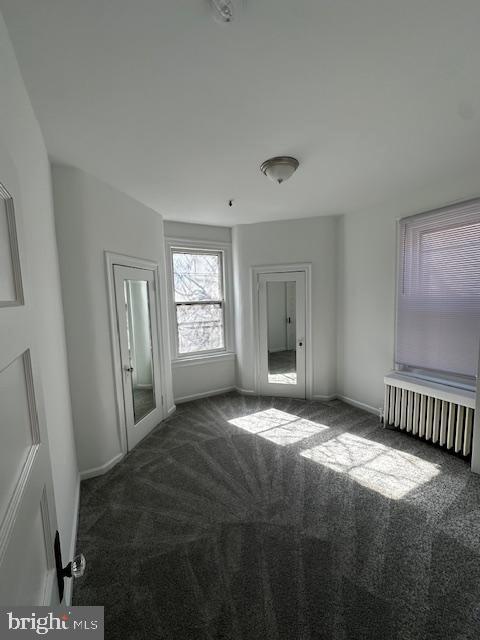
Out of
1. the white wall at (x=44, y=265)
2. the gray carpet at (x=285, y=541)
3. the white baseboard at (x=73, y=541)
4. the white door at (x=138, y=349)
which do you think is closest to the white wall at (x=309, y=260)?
the gray carpet at (x=285, y=541)

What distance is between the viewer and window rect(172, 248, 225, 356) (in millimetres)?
4379

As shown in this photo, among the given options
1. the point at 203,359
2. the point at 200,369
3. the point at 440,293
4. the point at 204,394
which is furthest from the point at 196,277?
the point at 440,293

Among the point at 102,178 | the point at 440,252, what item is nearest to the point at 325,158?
the point at 440,252

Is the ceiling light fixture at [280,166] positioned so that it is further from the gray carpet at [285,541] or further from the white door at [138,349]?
the gray carpet at [285,541]

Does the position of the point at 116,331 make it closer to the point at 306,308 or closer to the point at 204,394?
the point at 204,394

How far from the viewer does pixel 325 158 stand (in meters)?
2.32

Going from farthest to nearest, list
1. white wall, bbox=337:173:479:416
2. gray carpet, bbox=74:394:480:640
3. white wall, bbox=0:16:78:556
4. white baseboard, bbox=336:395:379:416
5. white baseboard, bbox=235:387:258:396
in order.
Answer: white baseboard, bbox=235:387:258:396
white baseboard, bbox=336:395:379:416
white wall, bbox=337:173:479:416
gray carpet, bbox=74:394:480:640
white wall, bbox=0:16:78:556

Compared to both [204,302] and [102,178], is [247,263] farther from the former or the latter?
[102,178]

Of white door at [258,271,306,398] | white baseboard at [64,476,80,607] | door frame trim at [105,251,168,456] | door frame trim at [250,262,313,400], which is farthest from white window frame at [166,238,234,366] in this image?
white baseboard at [64,476,80,607]

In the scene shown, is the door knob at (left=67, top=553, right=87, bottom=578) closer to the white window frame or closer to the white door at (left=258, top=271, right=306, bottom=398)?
the white window frame

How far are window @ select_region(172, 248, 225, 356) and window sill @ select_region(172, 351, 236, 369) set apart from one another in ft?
0.31

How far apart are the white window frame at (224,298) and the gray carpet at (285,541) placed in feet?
4.76

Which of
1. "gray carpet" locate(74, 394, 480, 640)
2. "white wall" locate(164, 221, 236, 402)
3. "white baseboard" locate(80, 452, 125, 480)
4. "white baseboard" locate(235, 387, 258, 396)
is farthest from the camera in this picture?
"white baseboard" locate(235, 387, 258, 396)

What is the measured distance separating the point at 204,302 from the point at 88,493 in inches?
111
